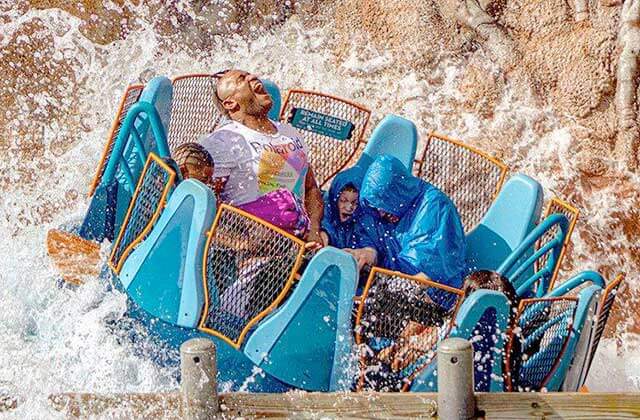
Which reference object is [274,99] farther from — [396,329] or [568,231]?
[396,329]

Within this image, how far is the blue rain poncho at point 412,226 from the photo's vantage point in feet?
15.3

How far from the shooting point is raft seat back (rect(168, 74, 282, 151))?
5.02 meters

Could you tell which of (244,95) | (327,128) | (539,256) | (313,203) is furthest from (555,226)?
(244,95)

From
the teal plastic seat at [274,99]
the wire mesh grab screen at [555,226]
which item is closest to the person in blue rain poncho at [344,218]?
the teal plastic seat at [274,99]

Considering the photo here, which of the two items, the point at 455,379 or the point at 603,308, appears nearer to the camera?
the point at 455,379

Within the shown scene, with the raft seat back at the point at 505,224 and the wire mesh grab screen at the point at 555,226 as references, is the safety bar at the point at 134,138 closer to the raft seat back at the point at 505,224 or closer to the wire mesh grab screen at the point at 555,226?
the raft seat back at the point at 505,224

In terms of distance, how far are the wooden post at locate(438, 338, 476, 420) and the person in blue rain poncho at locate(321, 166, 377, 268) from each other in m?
1.42

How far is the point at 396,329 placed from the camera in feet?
12.8

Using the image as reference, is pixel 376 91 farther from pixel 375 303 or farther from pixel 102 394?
pixel 102 394

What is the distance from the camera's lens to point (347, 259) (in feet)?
12.5

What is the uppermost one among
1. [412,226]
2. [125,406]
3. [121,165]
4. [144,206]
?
[121,165]

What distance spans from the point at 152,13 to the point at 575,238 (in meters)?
3.66

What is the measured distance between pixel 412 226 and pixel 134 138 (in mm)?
1353

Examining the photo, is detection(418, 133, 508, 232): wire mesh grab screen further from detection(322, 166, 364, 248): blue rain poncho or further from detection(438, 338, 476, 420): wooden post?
detection(438, 338, 476, 420): wooden post
